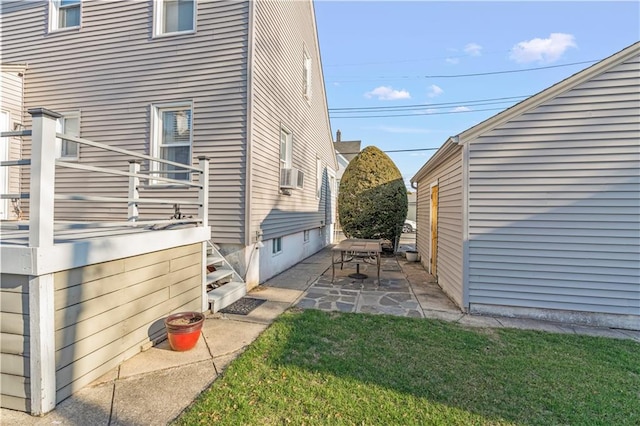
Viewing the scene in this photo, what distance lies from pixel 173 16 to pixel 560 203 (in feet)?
26.2

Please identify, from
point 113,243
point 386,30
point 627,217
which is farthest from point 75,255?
point 386,30

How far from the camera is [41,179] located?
7.46 feet

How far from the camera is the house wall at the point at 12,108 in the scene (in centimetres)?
650

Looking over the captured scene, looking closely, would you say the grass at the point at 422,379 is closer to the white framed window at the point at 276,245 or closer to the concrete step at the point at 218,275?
the concrete step at the point at 218,275


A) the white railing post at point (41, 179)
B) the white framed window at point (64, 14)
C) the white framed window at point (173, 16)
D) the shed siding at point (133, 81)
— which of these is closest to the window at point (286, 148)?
the shed siding at point (133, 81)

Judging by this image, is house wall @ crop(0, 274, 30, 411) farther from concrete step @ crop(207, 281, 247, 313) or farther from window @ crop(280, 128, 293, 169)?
window @ crop(280, 128, 293, 169)

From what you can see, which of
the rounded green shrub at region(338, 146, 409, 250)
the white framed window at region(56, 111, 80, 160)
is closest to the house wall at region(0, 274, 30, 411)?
the white framed window at region(56, 111, 80, 160)

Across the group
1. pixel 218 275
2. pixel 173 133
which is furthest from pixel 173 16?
pixel 218 275

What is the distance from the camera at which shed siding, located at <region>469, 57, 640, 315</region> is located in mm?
4492

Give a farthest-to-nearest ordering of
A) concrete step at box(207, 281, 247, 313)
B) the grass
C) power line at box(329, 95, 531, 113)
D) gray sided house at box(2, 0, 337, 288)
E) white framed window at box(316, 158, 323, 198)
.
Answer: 1. power line at box(329, 95, 531, 113)
2. white framed window at box(316, 158, 323, 198)
3. gray sided house at box(2, 0, 337, 288)
4. concrete step at box(207, 281, 247, 313)
5. the grass

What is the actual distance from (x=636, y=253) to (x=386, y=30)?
389 inches

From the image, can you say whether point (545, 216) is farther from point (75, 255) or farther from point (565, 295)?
point (75, 255)

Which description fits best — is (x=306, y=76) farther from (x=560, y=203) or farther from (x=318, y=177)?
(x=560, y=203)

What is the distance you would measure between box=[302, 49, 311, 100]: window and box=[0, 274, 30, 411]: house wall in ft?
28.4
